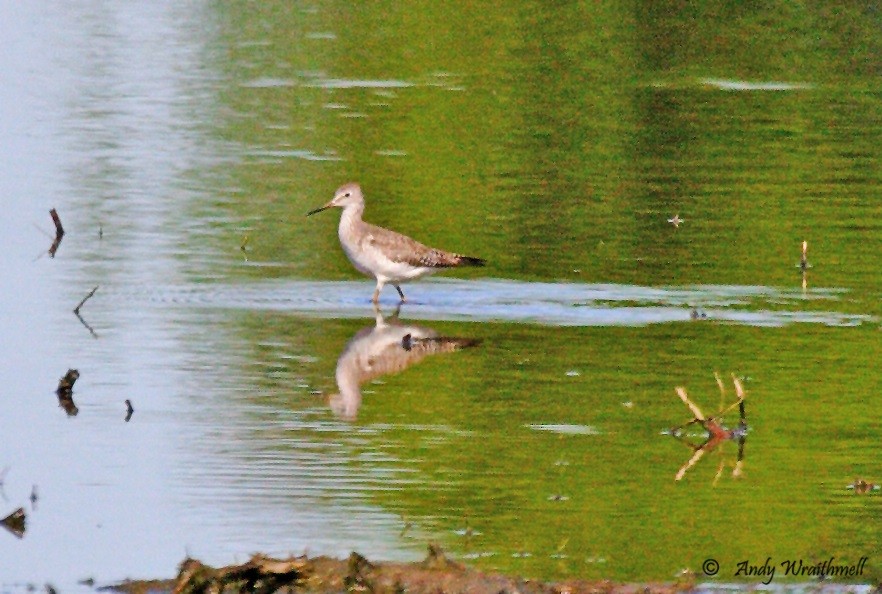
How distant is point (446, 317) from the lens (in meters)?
15.2

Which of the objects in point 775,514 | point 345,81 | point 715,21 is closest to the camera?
point 775,514

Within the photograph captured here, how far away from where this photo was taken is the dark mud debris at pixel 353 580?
8.04 m

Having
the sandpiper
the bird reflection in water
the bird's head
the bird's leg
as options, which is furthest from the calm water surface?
the bird's head

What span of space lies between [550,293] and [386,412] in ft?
12.7

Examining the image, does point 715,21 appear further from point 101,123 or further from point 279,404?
point 279,404

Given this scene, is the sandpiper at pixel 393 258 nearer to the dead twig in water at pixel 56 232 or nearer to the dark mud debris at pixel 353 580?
the dead twig in water at pixel 56 232

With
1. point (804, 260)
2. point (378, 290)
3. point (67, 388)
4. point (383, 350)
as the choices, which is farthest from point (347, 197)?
point (67, 388)

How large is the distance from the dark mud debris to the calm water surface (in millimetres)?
611

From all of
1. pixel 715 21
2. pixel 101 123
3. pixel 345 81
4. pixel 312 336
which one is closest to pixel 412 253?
pixel 312 336

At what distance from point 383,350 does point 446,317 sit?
4.43 feet

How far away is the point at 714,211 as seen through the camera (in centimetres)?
1975

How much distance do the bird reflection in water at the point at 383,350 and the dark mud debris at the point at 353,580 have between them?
4.04m

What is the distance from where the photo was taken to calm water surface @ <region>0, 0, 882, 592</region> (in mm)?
9797

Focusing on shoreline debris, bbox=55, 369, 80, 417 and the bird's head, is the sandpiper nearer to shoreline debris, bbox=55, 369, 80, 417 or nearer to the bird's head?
the bird's head
